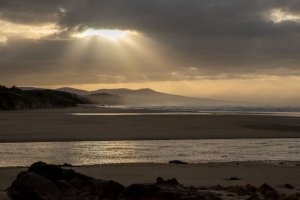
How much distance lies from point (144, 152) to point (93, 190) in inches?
360

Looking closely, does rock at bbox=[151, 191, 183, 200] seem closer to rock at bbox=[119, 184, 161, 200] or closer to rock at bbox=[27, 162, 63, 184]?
rock at bbox=[119, 184, 161, 200]

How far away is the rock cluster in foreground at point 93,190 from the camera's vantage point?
25.8 feet

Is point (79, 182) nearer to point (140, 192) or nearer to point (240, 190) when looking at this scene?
point (140, 192)

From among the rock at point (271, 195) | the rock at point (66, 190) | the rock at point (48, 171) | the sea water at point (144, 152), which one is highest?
the rock at point (48, 171)

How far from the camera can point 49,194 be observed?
795cm

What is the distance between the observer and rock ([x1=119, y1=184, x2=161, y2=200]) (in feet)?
27.0

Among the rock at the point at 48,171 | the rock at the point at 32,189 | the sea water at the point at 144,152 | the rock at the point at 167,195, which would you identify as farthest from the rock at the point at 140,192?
the sea water at the point at 144,152

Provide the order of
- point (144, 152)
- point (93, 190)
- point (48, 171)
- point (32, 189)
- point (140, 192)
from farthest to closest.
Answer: point (144, 152), point (48, 171), point (93, 190), point (140, 192), point (32, 189)

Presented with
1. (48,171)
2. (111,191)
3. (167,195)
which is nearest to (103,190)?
(111,191)

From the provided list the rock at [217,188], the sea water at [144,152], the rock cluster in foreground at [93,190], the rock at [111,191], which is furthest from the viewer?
the sea water at [144,152]

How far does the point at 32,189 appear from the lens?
7.76m

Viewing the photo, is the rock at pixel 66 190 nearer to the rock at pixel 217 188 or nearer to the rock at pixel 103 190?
the rock at pixel 103 190

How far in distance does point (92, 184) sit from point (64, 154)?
27.8ft

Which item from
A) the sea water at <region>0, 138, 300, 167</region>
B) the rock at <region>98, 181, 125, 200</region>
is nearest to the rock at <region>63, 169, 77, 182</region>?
the rock at <region>98, 181, 125, 200</region>
